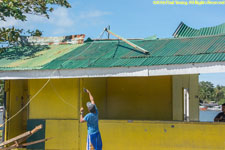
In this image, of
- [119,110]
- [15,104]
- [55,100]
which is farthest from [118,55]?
[15,104]

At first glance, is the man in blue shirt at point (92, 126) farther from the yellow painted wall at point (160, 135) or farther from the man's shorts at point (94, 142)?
the yellow painted wall at point (160, 135)

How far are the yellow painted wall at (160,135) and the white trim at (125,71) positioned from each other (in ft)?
5.08

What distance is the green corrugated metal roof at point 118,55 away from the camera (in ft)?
28.9

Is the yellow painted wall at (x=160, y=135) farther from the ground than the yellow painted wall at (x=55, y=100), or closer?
closer

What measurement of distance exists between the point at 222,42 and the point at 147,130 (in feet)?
10.1

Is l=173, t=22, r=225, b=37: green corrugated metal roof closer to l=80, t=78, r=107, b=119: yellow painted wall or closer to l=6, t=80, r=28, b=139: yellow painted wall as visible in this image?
l=80, t=78, r=107, b=119: yellow painted wall

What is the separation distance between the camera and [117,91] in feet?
42.5

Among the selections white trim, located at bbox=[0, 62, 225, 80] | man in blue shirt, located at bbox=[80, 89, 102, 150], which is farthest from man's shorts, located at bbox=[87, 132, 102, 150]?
white trim, located at bbox=[0, 62, 225, 80]

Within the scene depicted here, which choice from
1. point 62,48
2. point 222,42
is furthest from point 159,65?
point 62,48

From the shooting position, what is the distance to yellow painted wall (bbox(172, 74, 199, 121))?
12.5 metres

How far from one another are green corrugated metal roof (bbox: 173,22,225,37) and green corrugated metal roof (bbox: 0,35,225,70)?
4.41ft

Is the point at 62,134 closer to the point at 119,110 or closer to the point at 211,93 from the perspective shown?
the point at 119,110

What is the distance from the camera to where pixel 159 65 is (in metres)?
8.69

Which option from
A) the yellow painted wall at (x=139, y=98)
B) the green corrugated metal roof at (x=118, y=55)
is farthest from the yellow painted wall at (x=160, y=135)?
the yellow painted wall at (x=139, y=98)
